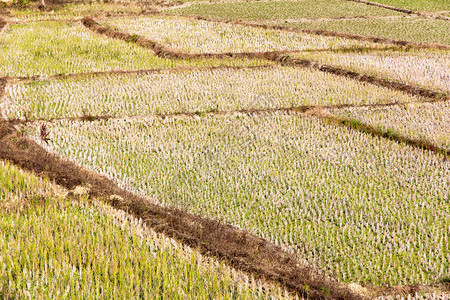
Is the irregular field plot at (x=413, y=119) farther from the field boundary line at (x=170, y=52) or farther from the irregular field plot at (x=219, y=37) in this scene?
the irregular field plot at (x=219, y=37)

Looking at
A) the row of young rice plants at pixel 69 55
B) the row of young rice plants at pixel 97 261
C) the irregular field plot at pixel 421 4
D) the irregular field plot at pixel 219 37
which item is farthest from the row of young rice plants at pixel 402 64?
the irregular field plot at pixel 421 4

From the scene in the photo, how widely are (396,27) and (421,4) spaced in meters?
6.03

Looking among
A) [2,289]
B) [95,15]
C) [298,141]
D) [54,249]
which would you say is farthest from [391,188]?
[95,15]

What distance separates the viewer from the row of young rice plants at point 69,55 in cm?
1027

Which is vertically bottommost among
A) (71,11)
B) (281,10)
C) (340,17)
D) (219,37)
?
(219,37)

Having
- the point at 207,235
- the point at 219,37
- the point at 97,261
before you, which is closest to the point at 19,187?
the point at 97,261

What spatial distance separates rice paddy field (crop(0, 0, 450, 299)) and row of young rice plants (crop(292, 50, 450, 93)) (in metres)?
0.06

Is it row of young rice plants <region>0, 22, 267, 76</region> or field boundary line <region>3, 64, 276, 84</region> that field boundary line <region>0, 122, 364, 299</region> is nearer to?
field boundary line <region>3, 64, 276, 84</region>

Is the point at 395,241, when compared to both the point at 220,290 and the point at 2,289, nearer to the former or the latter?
the point at 220,290

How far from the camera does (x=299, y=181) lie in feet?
18.7

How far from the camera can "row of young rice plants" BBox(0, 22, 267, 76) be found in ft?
33.7

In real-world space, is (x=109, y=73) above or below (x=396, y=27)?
below

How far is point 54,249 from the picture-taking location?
3.98 metres

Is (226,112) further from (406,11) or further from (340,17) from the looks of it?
(406,11)
